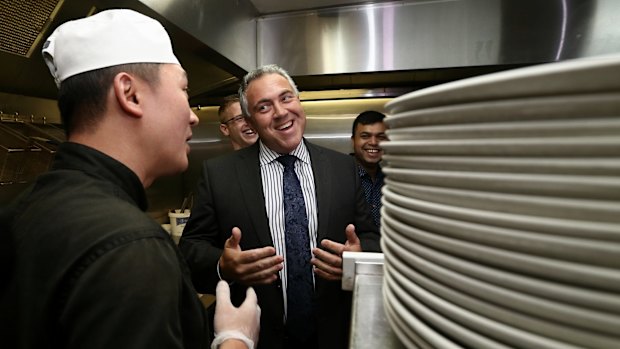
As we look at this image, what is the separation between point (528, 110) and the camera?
0.30 metres

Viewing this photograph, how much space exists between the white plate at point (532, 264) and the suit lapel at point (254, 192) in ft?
3.78

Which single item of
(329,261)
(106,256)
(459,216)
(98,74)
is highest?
(98,74)

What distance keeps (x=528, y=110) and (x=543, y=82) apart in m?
0.03

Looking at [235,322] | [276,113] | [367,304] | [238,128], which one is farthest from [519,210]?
[238,128]

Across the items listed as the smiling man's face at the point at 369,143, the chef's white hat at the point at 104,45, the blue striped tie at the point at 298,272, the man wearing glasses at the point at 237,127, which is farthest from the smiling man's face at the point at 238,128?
the chef's white hat at the point at 104,45

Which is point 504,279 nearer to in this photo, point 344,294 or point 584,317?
point 584,317

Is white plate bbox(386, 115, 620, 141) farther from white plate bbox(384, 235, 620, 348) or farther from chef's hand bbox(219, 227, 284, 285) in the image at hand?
chef's hand bbox(219, 227, 284, 285)

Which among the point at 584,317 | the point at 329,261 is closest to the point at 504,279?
the point at 584,317

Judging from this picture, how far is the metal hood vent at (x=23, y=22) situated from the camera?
1.24 m

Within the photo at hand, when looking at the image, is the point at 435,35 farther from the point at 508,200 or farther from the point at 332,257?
the point at 508,200

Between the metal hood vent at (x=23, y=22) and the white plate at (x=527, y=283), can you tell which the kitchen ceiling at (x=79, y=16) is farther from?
the white plate at (x=527, y=283)

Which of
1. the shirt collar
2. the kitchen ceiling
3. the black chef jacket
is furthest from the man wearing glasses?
the black chef jacket

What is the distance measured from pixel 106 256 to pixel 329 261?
2.53ft

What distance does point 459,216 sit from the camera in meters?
0.34
